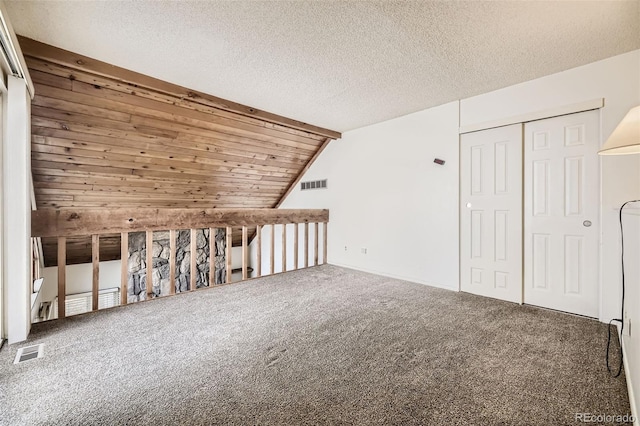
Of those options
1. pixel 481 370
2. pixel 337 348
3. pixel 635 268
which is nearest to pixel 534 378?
pixel 481 370

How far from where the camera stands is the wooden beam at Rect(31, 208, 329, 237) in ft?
8.28

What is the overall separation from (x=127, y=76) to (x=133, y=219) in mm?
1408

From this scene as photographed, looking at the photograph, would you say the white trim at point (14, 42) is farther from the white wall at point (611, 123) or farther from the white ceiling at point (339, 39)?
the white wall at point (611, 123)

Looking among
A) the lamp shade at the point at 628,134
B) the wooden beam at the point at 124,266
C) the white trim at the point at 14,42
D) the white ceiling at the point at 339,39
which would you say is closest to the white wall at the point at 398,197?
the white ceiling at the point at 339,39

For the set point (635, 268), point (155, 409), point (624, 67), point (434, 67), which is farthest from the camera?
point (434, 67)

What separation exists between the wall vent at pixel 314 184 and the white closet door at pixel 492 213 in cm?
245

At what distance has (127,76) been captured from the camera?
108 inches

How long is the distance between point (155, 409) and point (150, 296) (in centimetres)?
213

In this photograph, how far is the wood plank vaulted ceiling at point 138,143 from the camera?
2.84 m

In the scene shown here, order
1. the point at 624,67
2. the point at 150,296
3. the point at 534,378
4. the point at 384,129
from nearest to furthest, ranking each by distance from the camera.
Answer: the point at 534,378
the point at 624,67
the point at 150,296
the point at 384,129

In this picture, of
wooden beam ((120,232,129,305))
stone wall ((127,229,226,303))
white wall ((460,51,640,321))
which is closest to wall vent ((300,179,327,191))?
stone wall ((127,229,226,303))

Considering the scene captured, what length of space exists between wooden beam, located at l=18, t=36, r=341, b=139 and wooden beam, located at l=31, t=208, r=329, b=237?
126cm

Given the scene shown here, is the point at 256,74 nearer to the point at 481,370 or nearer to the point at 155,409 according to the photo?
the point at 155,409

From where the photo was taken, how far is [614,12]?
1.93m
